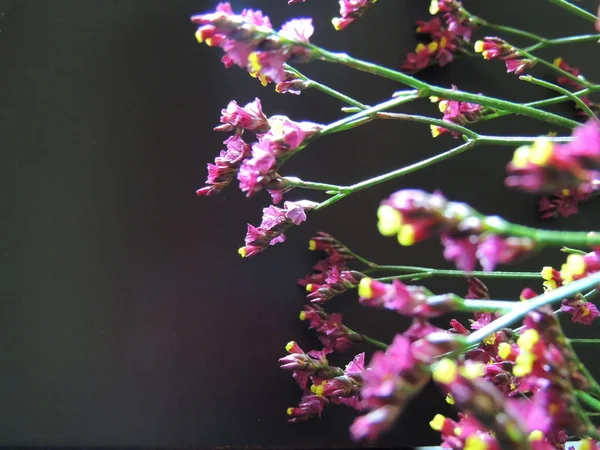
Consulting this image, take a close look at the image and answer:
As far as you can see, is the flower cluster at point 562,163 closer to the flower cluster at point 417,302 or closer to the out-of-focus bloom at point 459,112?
the flower cluster at point 417,302

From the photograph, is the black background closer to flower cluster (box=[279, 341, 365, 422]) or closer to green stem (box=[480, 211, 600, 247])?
flower cluster (box=[279, 341, 365, 422])

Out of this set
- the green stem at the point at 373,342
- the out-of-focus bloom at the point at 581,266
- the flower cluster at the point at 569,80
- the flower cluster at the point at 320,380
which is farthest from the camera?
the flower cluster at the point at 569,80

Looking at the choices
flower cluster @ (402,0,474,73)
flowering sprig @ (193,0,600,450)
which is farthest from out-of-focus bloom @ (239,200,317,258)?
flower cluster @ (402,0,474,73)

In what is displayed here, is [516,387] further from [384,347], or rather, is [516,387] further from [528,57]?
[528,57]

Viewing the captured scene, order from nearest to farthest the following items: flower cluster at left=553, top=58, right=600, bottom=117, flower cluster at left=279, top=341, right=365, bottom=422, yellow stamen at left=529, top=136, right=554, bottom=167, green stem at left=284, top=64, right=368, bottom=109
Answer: yellow stamen at left=529, top=136, right=554, bottom=167
green stem at left=284, top=64, right=368, bottom=109
flower cluster at left=279, top=341, right=365, bottom=422
flower cluster at left=553, top=58, right=600, bottom=117

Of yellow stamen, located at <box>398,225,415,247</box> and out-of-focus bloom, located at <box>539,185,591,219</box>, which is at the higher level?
yellow stamen, located at <box>398,225,415,247</box>

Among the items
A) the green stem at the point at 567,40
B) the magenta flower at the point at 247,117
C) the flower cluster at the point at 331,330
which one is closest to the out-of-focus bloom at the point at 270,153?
the magenta flower at the point at 247,117

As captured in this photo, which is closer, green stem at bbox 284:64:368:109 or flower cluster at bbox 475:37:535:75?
green stem at bbox 284:64:368:109
